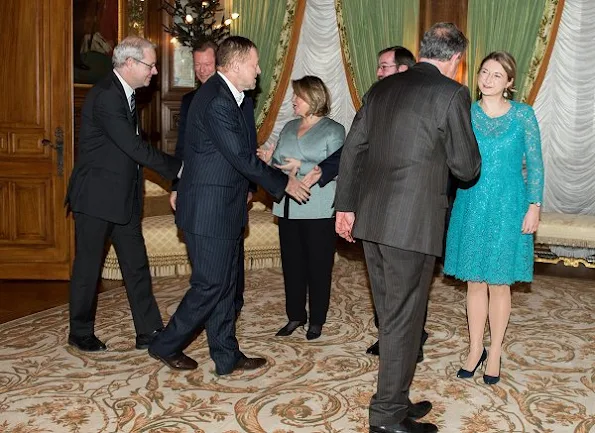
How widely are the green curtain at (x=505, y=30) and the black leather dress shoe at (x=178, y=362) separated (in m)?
4.34

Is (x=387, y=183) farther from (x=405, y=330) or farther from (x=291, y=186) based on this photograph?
(x=291, y=186)

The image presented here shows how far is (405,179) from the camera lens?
3.16 m

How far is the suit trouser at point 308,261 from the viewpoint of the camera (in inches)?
189

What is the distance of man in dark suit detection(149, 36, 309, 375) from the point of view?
3.85 meters

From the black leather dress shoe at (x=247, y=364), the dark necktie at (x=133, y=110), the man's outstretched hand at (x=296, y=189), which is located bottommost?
the black leather dress shoe at (x=247, y=364)

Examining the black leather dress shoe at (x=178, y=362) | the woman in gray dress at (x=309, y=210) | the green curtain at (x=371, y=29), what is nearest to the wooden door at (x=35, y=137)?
the woman in gray dress at (x=309, y=210)

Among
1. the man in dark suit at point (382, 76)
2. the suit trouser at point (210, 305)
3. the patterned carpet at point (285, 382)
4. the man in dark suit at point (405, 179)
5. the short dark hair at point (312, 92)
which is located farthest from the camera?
the short dark hair at point (312, 92)

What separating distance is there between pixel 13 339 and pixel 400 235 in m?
2.80

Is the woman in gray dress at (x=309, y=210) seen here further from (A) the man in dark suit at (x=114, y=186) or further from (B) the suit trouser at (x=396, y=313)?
(B) the suit trouser at (x=396, y=313)

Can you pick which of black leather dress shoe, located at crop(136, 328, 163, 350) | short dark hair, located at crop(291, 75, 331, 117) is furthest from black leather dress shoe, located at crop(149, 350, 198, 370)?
short dark hair, located at crop(291, 75, 331, 117)

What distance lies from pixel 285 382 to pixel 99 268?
1.28m

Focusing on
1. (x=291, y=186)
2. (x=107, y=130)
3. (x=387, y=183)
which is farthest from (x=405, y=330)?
(x=107, y=130)

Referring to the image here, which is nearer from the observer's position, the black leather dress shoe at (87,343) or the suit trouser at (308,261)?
the black leather dress shoe at (87,343)

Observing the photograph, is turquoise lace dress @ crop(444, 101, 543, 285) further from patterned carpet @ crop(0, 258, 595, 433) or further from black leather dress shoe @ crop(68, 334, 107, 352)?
black leather dress shoe @ crop(68, 334, 107, 352)
